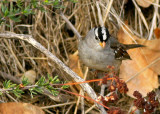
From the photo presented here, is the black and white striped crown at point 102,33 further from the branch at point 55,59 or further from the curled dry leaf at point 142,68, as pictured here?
the branch at point 55,59

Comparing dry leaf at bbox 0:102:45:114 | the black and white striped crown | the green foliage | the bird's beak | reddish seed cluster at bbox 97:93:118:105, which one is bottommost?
dry leaf at bbox 0:102:45:114

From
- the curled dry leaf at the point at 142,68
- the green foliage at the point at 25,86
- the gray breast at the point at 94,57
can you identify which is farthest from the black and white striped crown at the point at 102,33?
the green foliage at the point at 25,86

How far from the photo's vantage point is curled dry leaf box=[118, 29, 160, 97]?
8.36ft

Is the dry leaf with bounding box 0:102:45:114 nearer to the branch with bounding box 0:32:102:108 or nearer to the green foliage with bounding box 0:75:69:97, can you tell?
the green foliage with bounding box 0:75:69:97

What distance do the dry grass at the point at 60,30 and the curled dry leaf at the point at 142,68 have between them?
0.23m

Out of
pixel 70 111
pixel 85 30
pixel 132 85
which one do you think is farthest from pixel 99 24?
pixel 70 111

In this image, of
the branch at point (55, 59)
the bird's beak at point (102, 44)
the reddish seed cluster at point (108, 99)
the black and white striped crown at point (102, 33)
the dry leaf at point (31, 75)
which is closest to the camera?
the reddish seed cluster at point (108, 99)

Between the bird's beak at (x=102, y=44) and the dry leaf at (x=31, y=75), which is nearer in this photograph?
the bird's beak at (x=102, y=44)

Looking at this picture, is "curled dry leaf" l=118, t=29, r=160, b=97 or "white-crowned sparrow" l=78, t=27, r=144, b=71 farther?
"white-crowned sparrow" l=78, t=27, r=144, b=71

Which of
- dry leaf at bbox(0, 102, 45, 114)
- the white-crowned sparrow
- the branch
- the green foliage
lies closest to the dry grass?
the white-crowned sparrow

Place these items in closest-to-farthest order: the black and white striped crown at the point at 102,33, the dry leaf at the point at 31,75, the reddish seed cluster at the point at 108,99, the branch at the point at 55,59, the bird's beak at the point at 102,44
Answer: the reddish seed cluster at the point at 108,99 < the branch at the point at 55,59 < the black and white striped crown at the point at 102,33 < the bird's beak at the point at 102,44 < the dry leaf at the point at 31,75

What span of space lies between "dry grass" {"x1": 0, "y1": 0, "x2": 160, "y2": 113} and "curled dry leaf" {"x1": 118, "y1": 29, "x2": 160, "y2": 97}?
0.76 ft

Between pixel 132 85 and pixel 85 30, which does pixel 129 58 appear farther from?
pixel 85 30

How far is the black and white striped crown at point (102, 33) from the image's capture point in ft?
8.12
